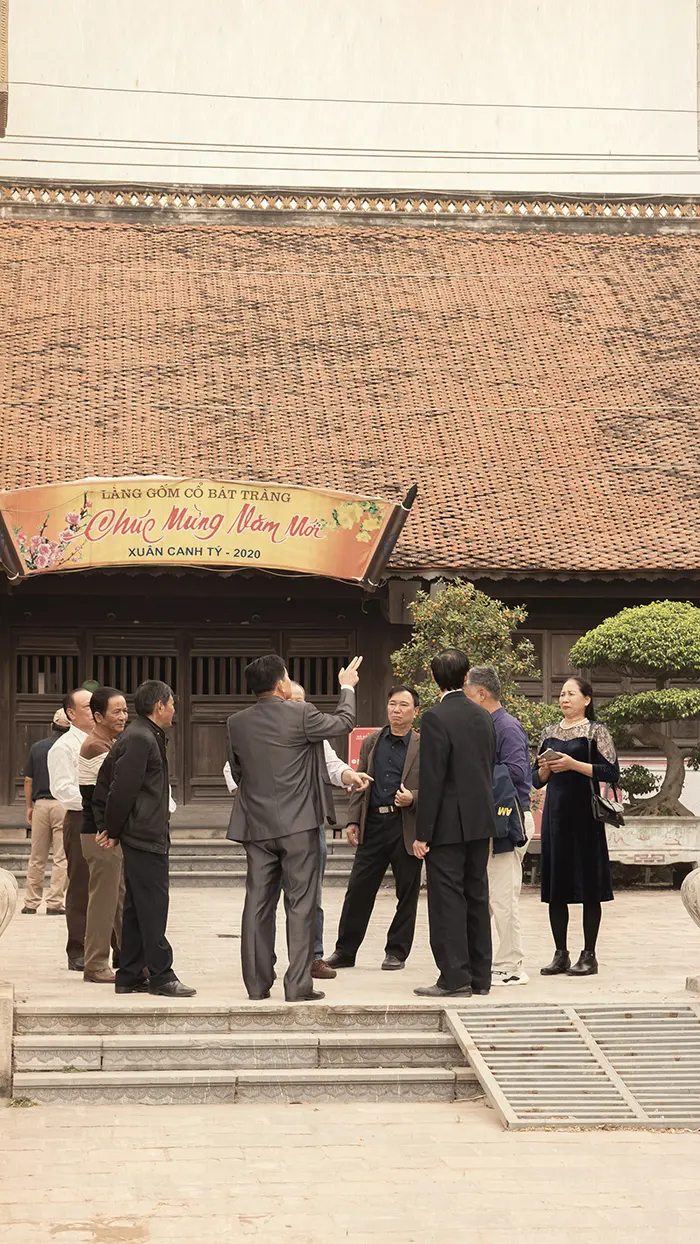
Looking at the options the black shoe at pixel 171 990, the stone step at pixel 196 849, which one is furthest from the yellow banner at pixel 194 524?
the black shoe at pixel 171 990

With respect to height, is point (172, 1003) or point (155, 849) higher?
point (155, 849)

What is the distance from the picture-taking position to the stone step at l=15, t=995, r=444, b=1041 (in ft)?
25.7

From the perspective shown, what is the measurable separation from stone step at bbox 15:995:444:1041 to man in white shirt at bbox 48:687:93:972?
1.49 metres

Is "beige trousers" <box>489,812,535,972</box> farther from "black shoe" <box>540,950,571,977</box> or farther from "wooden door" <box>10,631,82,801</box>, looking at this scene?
"wooden door" <box>10,631,82,801</box>

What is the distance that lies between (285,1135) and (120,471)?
1170 cm

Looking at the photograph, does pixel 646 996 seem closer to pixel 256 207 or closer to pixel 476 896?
pixel 476 896

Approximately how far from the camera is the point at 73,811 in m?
9.89

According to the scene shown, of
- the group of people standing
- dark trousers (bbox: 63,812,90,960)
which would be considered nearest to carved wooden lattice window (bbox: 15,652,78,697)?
the group of people standing

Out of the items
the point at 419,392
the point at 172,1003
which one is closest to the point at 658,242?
the point at 419,392

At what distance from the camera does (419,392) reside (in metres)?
20.0

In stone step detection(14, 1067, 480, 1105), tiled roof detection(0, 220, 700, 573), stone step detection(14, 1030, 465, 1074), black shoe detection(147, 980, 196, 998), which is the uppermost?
tiled roof detection(0, 220, 700, 573)

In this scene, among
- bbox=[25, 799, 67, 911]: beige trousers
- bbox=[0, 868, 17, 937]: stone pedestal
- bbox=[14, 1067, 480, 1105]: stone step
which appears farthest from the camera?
bbox=[25, 799, 67, 911]: beige trousers

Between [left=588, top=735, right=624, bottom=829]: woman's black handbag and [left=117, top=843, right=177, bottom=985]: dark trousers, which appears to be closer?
[left=117, top=843, right=177, bottom=985]: dark trousers

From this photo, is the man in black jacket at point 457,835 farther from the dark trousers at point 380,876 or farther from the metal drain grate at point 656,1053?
the dark trousers at point 380,876
